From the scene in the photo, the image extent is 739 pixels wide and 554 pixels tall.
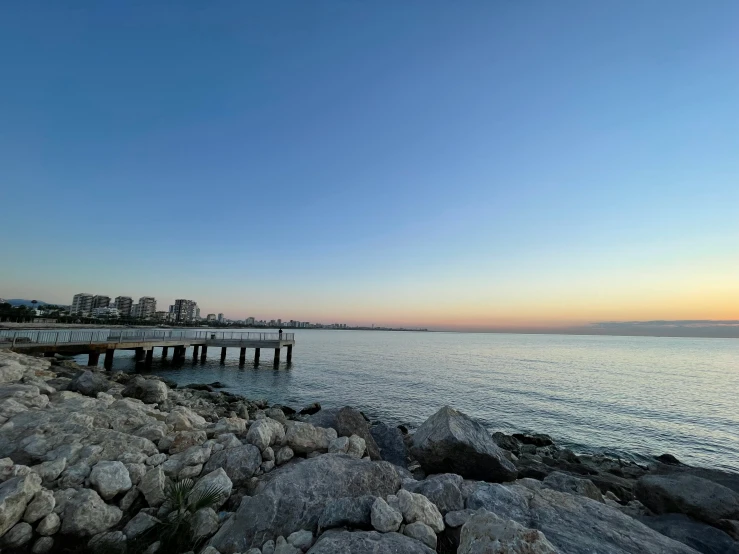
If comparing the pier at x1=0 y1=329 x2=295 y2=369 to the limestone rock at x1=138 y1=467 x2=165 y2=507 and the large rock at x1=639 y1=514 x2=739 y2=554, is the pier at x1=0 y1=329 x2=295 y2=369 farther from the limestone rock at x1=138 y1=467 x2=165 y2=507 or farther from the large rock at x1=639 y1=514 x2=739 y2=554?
the large rock at x1=639 y1=514 x2=739 y2=554

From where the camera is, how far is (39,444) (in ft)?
22.8

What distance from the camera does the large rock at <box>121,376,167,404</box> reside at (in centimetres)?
1175

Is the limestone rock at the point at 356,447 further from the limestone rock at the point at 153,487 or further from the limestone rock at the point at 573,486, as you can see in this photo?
the limestone rock at the point at 573,486

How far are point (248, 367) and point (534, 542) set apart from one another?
142ft

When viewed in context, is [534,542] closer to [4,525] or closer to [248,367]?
[4,525]

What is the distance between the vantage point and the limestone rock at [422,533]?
15.5ft

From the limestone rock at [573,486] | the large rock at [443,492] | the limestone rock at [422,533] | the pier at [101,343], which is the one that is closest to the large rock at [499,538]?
the limestone rock at [422,533]

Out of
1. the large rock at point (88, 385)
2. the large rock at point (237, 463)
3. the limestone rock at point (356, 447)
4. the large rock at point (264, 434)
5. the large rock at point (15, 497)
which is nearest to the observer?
the large rock at point (15, 497)

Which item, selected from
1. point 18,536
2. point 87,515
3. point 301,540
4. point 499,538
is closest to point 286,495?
point 301,540

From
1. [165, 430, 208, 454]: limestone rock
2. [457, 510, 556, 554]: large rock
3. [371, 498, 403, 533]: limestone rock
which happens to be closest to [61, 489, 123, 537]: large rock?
[165, 430, 208, 454]: limestone rock

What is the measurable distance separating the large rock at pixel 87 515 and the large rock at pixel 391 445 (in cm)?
656

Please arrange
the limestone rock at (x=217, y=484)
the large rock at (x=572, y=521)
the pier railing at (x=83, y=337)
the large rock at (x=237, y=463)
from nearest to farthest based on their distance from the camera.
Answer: the large rock at (x=572, y=521)
the limestone rock at (x=217, y=484)
the large rock at (x=237, y=463)
the pier railing at (x=83, y=337)

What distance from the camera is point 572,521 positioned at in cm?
561

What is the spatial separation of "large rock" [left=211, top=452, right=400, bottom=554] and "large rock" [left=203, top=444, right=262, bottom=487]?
49 centimetres
